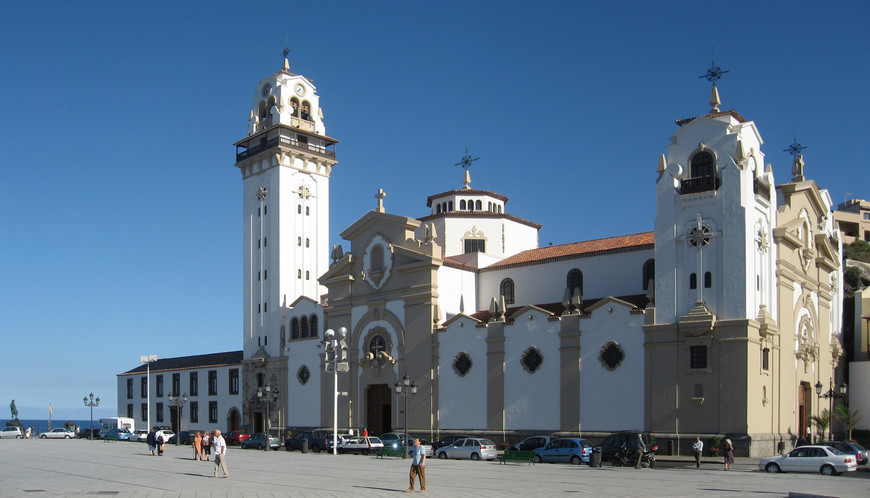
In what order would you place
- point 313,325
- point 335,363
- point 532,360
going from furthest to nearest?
point 313,325 < point 532,360 < point 335,363

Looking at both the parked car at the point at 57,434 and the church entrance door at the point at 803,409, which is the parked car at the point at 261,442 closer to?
the church entrance door at the point at 803,409

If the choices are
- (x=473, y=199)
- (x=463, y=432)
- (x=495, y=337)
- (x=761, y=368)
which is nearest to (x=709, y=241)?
(x=761, y=368)

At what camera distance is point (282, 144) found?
62531 mm

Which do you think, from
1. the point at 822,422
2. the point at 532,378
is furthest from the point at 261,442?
the point at 822,422

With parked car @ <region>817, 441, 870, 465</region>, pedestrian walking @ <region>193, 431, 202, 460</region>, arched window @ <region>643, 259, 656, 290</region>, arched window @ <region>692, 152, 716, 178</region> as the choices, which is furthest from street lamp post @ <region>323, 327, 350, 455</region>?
parked car @ <region>817, 441, 870, 465</region>

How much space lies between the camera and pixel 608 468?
35281mm

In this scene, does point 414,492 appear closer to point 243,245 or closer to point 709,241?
point 709,241

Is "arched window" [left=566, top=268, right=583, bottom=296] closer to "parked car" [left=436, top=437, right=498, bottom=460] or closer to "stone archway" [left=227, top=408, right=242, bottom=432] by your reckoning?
"parked car" [left=436, top=437, right=498, bottom=460]

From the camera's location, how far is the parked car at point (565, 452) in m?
37.6

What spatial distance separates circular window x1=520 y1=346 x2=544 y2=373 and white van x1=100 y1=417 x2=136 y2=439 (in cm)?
4219

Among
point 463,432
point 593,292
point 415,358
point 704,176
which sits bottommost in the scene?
point 463,432

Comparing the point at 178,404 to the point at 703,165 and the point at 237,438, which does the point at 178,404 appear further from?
the point at 703,165

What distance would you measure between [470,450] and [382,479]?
523 inches

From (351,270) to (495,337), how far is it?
1284cm
